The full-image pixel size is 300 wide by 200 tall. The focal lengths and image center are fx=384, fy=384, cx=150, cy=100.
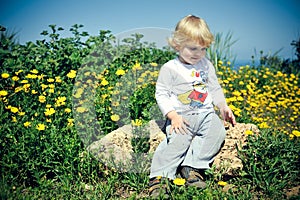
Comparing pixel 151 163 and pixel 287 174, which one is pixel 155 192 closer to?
pixel 151 163

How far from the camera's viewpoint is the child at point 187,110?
3055 mm

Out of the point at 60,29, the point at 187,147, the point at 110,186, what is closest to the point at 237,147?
the point at 187,147

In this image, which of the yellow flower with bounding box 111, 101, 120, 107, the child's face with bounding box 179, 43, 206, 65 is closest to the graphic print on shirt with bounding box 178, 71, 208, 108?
the child's face with bounding box 179, 43, 206, 65

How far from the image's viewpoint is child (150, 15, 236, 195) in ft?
10.0

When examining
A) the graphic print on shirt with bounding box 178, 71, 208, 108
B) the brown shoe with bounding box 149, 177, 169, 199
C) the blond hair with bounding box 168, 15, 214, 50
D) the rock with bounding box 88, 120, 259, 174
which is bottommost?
the brown shoe with bounding box 149, 177, 169, 199

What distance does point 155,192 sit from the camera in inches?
111

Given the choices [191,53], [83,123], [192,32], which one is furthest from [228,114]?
[83,123]

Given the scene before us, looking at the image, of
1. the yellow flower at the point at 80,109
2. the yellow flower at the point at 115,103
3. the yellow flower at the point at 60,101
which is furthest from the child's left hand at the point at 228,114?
the yellow flower at the point at 60,101

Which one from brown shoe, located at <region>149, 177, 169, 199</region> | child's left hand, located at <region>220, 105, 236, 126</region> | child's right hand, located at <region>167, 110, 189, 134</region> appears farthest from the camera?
child's left hand, located at <region>220, 105, 236, 126</region>

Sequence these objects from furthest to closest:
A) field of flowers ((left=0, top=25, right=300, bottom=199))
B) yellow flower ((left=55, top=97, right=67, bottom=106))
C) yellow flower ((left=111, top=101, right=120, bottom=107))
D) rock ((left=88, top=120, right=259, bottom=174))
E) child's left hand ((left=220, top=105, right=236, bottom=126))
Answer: yellow flower ((left=111, top=101, right=120, bottom=107)), yellow flower ((left=55, top=97, right=67, bottom=106)), child's left hand ((left=220, top=105, right=236, bottom=126)), rock ((left=88, top=120, right=259, bottom=174)), field of flowers ((left=0, top=25, right=300, bottom=199))

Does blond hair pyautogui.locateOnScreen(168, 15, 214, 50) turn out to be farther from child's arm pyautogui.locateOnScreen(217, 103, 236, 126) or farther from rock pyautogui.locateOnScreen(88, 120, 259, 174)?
rock pyautogui.locateOnScreen(88, 120, 259, 174)

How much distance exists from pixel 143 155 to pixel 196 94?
0.68 meters

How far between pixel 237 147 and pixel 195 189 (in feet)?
1.92

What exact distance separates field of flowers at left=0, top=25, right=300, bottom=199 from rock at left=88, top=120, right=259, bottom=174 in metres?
0.08
